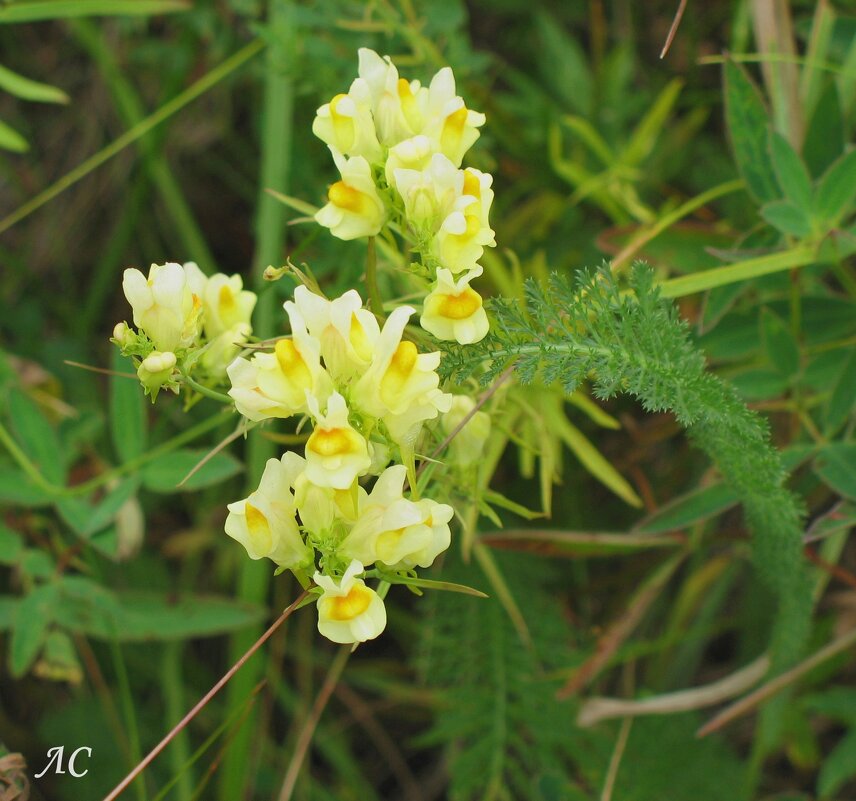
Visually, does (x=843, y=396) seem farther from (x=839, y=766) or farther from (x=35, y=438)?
(x=35, y=438)

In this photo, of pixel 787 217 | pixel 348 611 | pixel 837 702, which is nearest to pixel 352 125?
pixel 348 611

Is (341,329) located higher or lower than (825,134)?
lower

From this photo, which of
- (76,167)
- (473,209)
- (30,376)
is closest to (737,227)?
(473,209)

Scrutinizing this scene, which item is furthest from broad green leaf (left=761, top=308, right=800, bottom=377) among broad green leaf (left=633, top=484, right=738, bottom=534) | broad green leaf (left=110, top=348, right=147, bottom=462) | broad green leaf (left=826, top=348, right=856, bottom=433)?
broad green leaf (left=110, top=348, right=147, bottom=462)

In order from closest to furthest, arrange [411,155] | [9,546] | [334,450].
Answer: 1. [334,450]
2. [411,155]
3. [9,546]

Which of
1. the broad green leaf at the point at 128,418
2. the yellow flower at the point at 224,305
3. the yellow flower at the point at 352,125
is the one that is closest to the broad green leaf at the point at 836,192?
the yellow flower at the point at 352,125

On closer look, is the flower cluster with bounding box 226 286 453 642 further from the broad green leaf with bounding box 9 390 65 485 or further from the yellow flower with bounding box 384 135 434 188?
the broad green leaf with bounding box 9 390 65 485
